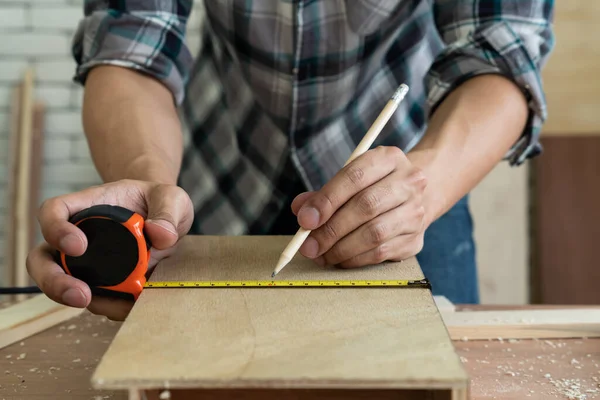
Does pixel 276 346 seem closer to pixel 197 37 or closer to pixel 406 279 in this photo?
pixel 406 279

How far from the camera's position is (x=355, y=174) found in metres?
0.91

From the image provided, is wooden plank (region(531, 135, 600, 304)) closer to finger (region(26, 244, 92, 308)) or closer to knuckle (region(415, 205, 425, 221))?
knuckle (region(415, 205, 425, 221))

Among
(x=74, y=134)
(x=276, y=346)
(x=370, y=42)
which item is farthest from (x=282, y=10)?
(x=74, y=134)

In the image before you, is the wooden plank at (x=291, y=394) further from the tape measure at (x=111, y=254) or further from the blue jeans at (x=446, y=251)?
the blue jeans at (x=446, y=251)

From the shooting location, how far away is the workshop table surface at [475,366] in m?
0.84

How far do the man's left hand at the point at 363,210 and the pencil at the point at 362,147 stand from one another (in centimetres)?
2

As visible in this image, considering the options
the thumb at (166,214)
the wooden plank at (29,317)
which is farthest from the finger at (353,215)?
the wooden plank at (29,317)

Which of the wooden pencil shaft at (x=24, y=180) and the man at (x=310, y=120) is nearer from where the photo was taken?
the man at (x=310, y=120)

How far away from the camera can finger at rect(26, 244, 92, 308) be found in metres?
0.85

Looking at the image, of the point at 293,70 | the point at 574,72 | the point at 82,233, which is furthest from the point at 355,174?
the point at 574,72

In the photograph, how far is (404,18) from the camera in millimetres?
1375

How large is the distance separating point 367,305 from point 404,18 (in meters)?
0.78

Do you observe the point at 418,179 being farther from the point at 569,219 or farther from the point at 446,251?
the point at 569,219

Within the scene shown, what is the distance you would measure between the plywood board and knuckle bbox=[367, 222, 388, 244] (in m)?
Answer: 0.05
